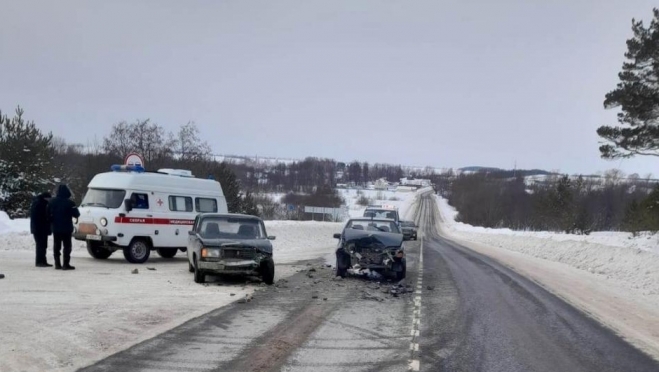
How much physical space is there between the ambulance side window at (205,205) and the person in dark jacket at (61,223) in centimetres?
515

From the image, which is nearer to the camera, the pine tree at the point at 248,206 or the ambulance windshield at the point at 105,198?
the ambulance windshield at the point at 105,198

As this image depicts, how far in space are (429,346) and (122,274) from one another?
964 centimetres

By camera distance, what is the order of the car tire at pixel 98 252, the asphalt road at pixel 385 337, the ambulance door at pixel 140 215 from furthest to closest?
the car tire at pixel 98 252 → the ambulance door at pixel 140 215 → the asphalt road at pixel 385 337

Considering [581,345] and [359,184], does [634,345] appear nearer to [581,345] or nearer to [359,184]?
[581,345]

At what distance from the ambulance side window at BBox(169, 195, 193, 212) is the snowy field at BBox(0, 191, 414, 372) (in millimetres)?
1764

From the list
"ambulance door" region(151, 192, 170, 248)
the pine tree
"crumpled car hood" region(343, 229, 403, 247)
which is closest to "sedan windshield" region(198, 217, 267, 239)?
"crumpled car hood" region(343, 229, 403, 247)

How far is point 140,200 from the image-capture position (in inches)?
706

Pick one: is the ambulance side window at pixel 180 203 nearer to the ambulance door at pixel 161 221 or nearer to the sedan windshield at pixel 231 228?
the ambulance door at pixel 161 221

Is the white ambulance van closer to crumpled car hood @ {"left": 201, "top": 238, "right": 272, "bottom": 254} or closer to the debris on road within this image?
crumpled car hood @ {"left": 201, "top": 238, "right": 272, "bottom": 254}

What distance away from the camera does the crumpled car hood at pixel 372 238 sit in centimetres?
1558

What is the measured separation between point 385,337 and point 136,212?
11397mm

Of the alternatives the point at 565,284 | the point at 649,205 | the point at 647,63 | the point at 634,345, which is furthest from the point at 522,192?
the point at 634,345

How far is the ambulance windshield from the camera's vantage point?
57.6ft

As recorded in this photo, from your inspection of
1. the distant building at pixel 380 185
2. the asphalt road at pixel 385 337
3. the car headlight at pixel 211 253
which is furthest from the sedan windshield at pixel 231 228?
the distant building at pixel 380 185
